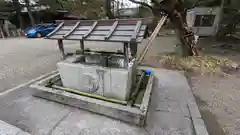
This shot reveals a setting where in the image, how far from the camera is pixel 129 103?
2408mm

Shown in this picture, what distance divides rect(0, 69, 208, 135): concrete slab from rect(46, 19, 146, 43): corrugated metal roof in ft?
4.54

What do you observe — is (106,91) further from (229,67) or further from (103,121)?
(229,67)

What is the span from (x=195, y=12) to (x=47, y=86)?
1327 cm

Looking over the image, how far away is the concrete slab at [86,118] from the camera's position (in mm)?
2104

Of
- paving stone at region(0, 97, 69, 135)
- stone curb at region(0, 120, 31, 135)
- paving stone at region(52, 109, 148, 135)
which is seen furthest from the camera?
paving stone at region(0, 97, 69, 135)

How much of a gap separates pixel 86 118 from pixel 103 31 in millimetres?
1573

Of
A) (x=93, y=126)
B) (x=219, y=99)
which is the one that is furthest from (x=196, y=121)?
(x=93, y=126)

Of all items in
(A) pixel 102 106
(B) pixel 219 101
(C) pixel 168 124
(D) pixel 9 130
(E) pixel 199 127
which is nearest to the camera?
(D) pixel 9 130

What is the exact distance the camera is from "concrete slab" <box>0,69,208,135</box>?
6.90ft

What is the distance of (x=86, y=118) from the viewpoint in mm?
2354

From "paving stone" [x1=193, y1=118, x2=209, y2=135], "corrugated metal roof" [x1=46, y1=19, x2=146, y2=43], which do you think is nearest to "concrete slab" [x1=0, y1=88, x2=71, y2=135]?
"corrugated metal roof" [x1=46, y1=19, x2=146, y2=43]

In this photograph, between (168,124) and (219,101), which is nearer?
(168,124)

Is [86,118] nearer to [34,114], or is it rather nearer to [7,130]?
[34,114]

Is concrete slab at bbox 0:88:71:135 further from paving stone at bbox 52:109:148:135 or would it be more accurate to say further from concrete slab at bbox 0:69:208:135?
paving stone at bbox 52:109:148:135
